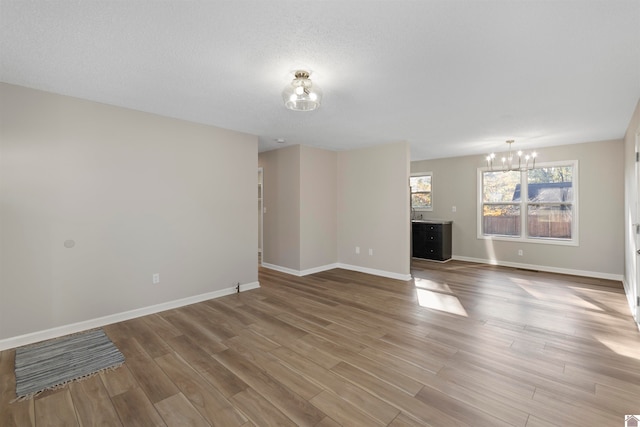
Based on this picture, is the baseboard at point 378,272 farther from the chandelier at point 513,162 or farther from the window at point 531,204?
the chandelier at point 513,162

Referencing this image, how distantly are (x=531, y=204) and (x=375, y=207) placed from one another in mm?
3247

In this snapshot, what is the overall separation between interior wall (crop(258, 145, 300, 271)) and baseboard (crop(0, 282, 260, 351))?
59.9 inches

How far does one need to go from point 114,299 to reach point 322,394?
105 inches

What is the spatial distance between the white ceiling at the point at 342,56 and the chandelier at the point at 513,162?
2.12 meters

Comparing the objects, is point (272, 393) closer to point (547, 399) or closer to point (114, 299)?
point (547, 399)

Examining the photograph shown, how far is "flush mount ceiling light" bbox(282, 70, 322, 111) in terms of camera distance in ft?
7.84

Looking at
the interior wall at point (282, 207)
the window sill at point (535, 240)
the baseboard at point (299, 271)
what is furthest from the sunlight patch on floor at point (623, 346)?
the interior wall at point (282, 207)

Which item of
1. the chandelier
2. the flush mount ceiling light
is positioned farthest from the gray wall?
the flush mount ceiling light

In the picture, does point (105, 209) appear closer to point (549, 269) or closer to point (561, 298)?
point (561, 298)

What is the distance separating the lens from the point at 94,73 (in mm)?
2484

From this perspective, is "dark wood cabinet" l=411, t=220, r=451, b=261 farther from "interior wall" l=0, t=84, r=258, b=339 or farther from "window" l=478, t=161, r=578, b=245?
"interior wall" l=0, t=84, r=258, b=339

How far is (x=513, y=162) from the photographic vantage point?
19.7 feet

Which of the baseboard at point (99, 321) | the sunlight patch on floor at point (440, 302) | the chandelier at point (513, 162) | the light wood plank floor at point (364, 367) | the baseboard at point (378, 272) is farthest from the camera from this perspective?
the chandelier at point (513, 162)

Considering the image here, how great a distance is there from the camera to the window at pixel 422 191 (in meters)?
7.32
